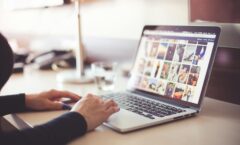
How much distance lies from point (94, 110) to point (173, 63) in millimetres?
328

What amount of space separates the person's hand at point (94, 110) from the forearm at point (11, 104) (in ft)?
0.68

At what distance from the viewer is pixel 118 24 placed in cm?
158

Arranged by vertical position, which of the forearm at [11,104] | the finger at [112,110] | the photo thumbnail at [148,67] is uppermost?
the photo thumbnail at [148,67]

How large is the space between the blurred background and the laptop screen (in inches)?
4.7

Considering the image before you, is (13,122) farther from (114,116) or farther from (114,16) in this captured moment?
(114,16)

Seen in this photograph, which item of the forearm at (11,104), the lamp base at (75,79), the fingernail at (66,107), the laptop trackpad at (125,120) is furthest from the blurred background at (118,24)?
the forearm at (11,104)

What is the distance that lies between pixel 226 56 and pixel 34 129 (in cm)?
63

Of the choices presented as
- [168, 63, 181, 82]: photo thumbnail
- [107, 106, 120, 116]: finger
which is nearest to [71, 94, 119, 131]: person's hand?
[107, 106, 120, 116]: finger

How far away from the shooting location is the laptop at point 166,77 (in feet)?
2.85

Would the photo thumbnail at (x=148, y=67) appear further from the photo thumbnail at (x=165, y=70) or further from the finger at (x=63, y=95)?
the finger at (x=63, y=95)

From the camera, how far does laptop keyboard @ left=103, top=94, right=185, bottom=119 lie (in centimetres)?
88

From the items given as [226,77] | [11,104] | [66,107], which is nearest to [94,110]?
[66,107]

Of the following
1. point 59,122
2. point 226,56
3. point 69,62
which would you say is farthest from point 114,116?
point 69,62

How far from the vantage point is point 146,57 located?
3.77 ft
